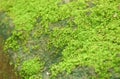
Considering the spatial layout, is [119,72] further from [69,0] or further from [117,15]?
[69,0]

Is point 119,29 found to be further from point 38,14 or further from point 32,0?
point 32,0

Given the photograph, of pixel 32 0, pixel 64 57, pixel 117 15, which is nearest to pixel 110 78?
pixel 64 57

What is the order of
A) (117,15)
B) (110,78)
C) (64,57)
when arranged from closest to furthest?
(110,78) → (64,57) → (117,15)

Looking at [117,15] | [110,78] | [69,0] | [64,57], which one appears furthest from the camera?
[69,0]

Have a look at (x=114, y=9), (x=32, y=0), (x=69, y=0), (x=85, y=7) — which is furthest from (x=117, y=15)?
(x=32, y=0)

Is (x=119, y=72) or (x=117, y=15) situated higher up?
(x=117, y=15)

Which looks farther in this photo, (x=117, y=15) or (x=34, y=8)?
(x=34, y=8)
